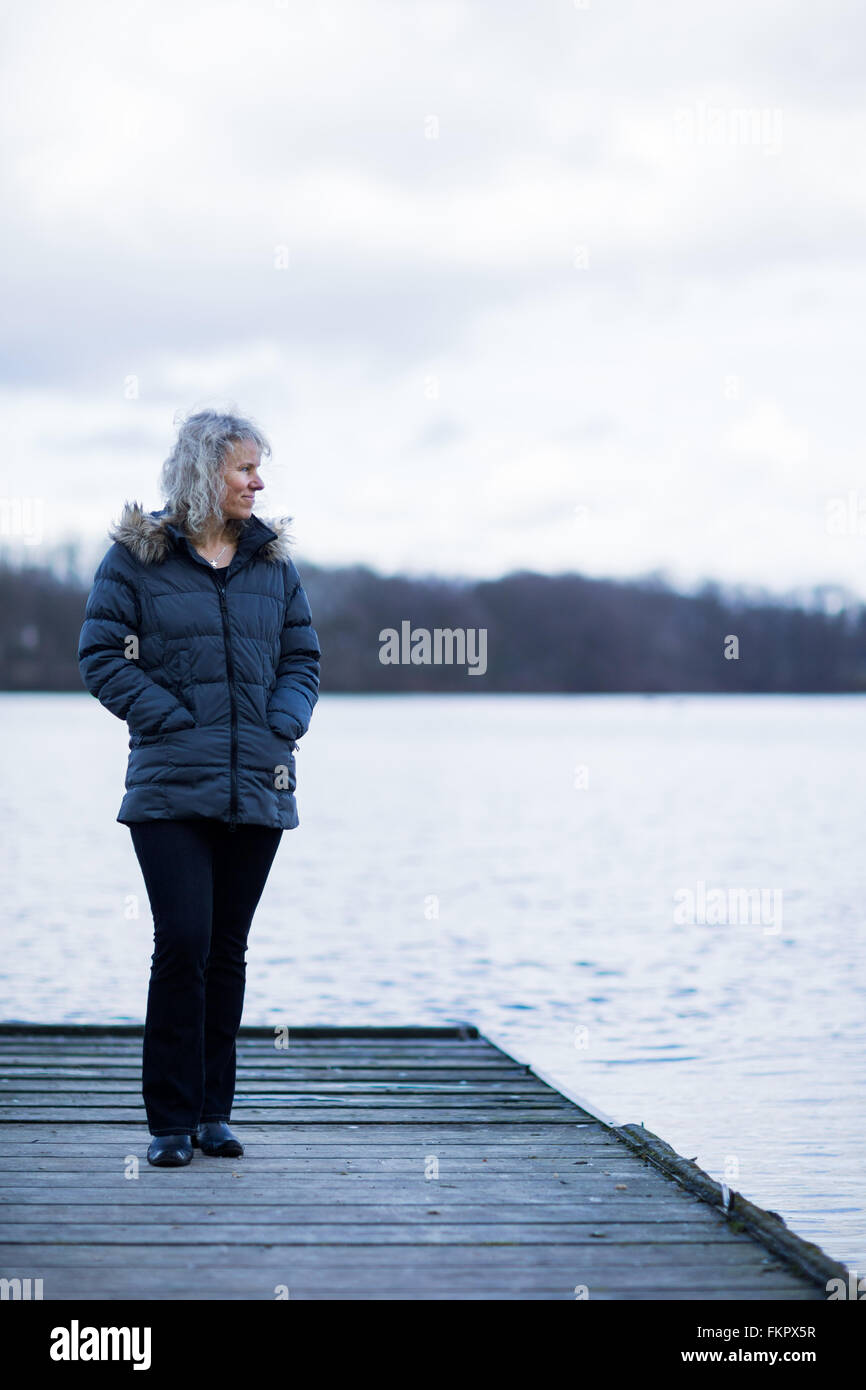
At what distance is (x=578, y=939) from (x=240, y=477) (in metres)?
11.3

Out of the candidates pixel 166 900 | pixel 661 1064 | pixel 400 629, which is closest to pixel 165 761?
pixel 166 900

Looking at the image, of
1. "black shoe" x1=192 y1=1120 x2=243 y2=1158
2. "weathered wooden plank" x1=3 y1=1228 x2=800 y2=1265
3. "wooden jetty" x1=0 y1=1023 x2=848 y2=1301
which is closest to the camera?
"wooden jetty" x1=0 y1=1023 x2=848 y2=1301

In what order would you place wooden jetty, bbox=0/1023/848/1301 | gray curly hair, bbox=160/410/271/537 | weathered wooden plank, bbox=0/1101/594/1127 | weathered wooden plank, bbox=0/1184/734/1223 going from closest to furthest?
wooden jetty, bbox=0/1023/848/1301, weathered wooden plank, bbox=0/1184/734/1223, gray curly hair, bbox=160/410/271/537, weathered wooden plank, bbox=0/1101/594/1127

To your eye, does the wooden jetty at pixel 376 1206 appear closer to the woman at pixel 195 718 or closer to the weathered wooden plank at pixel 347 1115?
the weathered wooden plank at pixel 347 1115

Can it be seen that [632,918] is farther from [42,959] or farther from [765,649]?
[765,649]

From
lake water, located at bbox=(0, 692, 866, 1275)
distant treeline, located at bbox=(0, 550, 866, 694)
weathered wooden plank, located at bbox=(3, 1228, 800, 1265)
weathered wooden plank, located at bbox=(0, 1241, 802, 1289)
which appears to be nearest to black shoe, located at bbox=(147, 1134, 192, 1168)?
weathered wooden plank, located at bbox=(3, 1228, 800, 1265)

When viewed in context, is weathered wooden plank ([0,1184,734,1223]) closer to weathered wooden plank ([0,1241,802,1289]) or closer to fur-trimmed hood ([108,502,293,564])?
weathered wooden plank ([0,1241,802,1289])

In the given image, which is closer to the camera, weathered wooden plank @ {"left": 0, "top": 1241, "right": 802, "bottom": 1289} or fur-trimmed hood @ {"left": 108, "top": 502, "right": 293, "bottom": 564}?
weathered wooden plank @ {"left": 0, "top": 1241, "right": 802, "bottom": 1289}

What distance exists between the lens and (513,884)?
19.0 metres

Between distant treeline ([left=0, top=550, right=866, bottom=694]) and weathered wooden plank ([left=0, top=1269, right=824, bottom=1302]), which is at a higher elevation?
distant treeline ([left=0, top=550, right=866, bottom=694])

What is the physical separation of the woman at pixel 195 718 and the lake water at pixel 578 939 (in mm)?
3125

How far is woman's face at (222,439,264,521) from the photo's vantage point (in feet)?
13.1

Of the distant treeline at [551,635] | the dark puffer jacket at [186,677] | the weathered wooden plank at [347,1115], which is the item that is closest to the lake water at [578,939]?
the weathered wooden plank at [347,1115]

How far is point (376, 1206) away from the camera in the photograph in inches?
142
